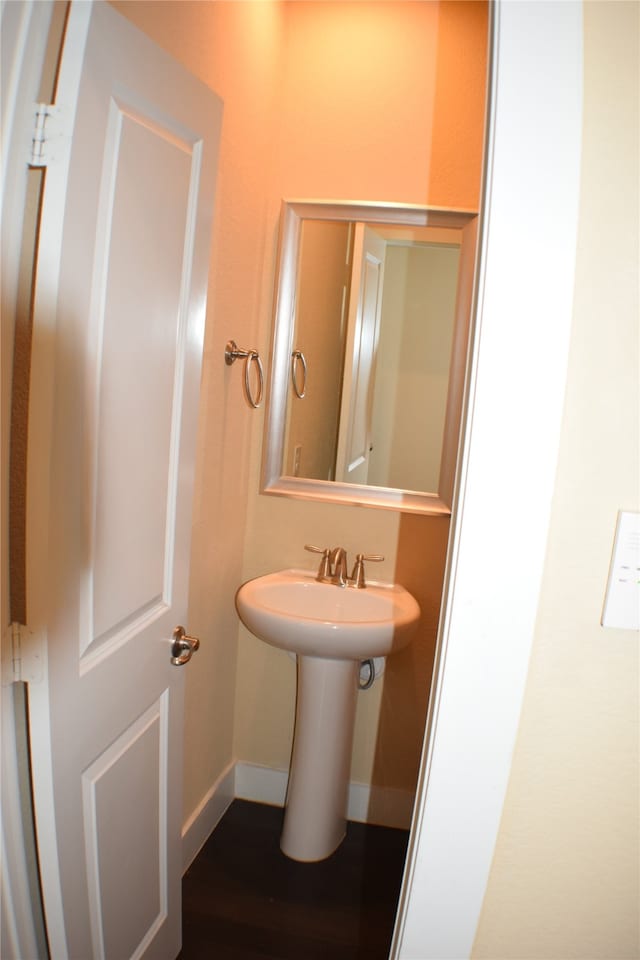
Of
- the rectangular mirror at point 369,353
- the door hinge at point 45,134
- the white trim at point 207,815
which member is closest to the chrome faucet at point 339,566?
the rectangular mirror at point 369,353

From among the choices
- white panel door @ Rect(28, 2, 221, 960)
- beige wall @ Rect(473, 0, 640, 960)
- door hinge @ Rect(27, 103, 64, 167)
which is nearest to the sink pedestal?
white panel door @ Rect(28, 2, 221, 960)

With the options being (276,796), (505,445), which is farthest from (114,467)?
(276,796)

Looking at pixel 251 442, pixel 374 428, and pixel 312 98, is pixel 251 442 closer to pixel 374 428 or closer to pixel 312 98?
pixel 374 428

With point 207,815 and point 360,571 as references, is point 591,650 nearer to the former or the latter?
point 360,571

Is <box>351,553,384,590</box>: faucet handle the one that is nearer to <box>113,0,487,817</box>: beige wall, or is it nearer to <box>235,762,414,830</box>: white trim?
<box>113,0,487,817</box>: beige wall

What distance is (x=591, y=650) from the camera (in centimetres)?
72

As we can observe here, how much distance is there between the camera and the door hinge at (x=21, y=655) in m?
0.93

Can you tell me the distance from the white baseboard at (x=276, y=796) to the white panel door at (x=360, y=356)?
42.0 inches

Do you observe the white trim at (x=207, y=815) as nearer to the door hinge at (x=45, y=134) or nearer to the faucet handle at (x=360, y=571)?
the faucet handle at (x=360, y=571)

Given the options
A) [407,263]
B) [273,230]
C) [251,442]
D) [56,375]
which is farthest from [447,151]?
[56,375]

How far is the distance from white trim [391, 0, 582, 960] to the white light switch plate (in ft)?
0.26

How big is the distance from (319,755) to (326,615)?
419 mm

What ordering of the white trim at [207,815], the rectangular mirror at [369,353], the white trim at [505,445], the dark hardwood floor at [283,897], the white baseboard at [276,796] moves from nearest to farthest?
the white trim at [505,445]
the dark hardwood floor at [283,897]
the white trim at [207,815]
the rectangular mirror at [369,353]
the white baseboard at [276,796]

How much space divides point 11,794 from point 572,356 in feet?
3.22
